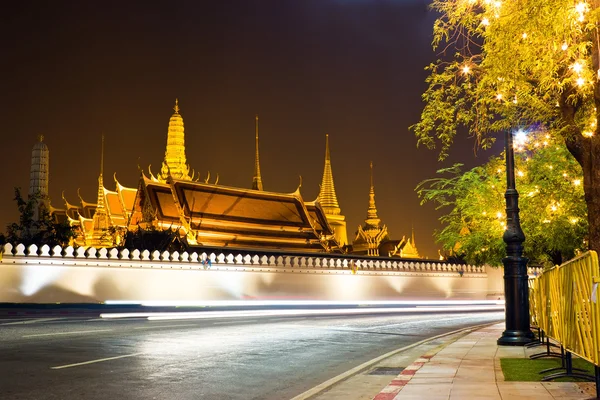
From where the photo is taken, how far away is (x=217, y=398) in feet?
24.5

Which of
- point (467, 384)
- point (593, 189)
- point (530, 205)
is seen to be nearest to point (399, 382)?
point (467, 384)

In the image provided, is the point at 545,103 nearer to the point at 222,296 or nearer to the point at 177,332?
the point at 177,332

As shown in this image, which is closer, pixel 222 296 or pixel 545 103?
pixel 545 103

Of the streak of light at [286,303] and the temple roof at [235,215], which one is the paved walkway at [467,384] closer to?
the streak of light at [286,303]

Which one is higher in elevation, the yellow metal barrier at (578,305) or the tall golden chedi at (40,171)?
the tall golden chedi at (40,171)

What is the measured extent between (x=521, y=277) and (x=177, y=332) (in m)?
7.30

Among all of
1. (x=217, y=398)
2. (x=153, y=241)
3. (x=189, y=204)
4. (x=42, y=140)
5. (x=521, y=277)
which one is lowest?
(x=217, y=398)

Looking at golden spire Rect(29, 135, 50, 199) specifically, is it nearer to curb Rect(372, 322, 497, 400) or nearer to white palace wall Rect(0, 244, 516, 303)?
white palace wall Rect(0, 244, 516, 303)

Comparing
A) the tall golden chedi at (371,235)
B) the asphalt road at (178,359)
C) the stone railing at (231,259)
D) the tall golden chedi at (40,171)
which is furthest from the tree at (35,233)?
the tall golden chedi at (371,235)

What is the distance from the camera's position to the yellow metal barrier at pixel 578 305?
5.94m

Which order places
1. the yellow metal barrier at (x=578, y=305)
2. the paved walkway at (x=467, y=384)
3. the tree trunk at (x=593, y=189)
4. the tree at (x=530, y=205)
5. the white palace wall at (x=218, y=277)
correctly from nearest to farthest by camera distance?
the yellow metal barrier at (x=578, y=305) → the paved walkway at (x=467, y=384) → the tree trunk at (x=593, y=189) → the tree at (x=530, y=205) → the white palace wall at (x=218, y=277)

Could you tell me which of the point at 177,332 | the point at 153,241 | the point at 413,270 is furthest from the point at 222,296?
the point at 177,332

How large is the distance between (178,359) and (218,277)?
19567mm

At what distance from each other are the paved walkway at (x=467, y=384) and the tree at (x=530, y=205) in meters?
5.30
